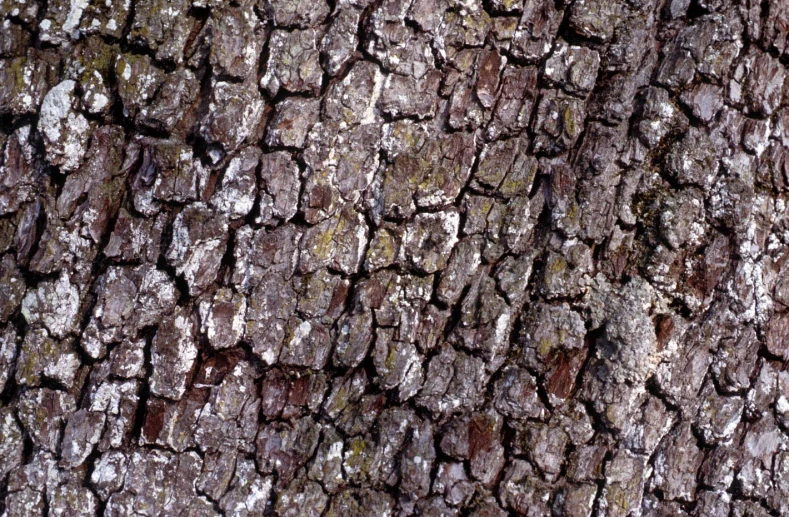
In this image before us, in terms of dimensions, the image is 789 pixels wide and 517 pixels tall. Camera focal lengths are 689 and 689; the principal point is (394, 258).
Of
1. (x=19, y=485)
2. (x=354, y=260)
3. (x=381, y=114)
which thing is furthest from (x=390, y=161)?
(x=19, y=485)

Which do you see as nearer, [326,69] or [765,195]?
[326,69]

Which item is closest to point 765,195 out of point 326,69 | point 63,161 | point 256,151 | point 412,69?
point 412,69

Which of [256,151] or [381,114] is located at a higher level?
[381,114]

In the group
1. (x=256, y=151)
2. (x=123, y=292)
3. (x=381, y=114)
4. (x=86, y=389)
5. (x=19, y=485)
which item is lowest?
(x=19, y=485)

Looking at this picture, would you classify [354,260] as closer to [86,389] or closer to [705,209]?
[86,389]

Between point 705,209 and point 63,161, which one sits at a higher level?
point 705,209

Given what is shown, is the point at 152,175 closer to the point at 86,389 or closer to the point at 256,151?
the point at 256,151
